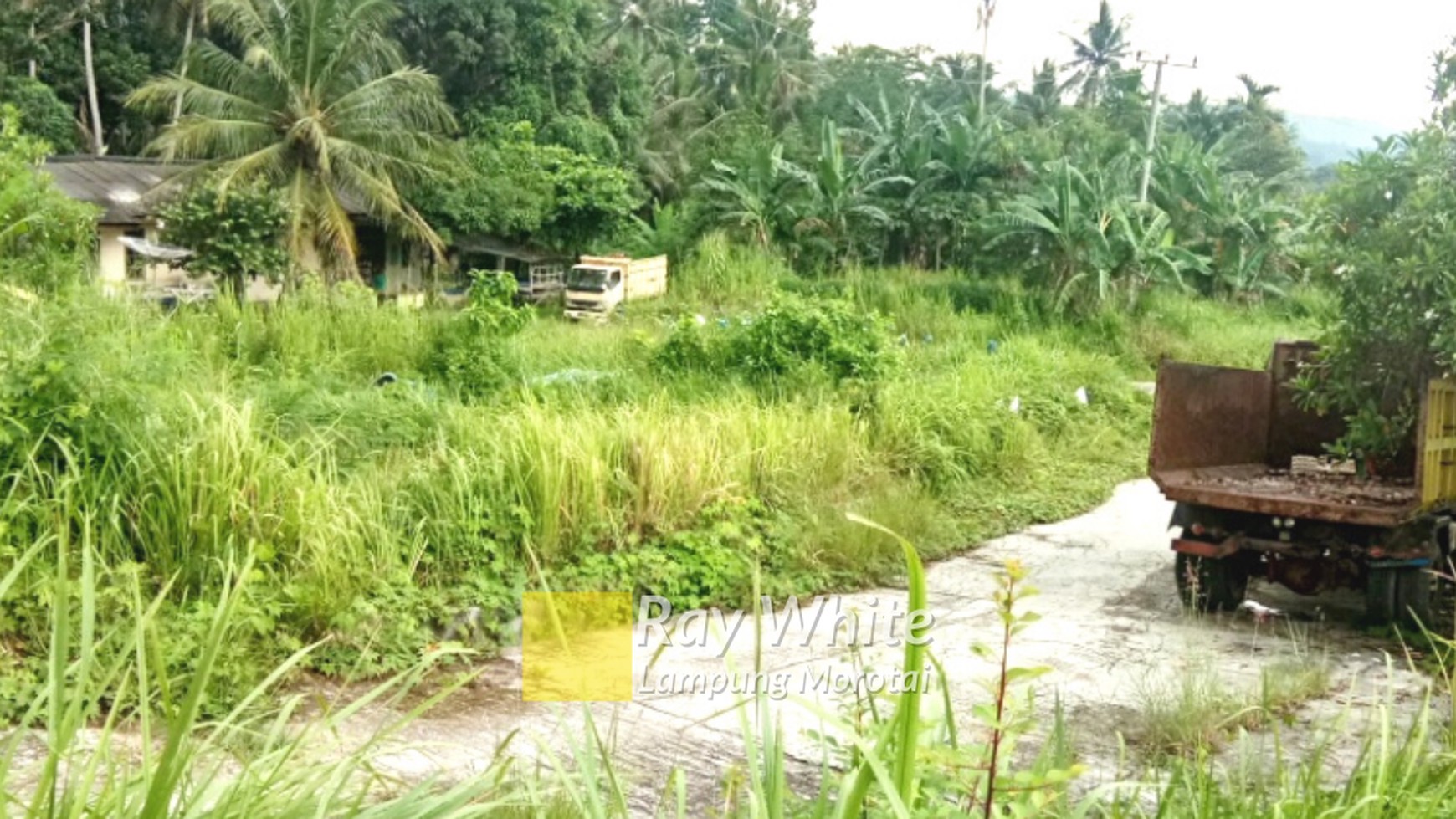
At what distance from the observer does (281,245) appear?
20891 mm

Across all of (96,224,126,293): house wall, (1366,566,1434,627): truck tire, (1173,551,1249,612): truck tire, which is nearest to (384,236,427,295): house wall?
(96,224,126,293): house wall

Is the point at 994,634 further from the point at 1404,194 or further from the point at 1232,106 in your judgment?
the point at 1232,106

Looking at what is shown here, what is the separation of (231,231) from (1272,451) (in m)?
16.2

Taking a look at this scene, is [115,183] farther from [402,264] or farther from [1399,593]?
[1399,593]

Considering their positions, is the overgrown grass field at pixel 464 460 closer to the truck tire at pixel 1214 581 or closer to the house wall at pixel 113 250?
the truck tire at pixel 1214 581

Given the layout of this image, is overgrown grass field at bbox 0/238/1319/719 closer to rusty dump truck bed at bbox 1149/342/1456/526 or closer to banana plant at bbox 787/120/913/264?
rusty dump truck bed at bbox 1149/342/1456/526

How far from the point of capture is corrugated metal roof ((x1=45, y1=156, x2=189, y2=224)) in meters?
22.2

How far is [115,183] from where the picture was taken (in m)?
23.3

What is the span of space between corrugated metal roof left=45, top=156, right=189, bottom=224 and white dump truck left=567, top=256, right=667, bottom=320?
23.0 ft

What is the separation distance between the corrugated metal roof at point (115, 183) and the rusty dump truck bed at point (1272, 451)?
1911 centimetres

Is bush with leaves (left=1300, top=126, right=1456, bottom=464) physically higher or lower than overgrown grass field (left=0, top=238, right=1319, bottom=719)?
higher

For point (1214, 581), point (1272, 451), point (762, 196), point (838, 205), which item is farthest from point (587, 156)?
point (1214, 581)

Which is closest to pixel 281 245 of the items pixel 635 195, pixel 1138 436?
pixel 635 195

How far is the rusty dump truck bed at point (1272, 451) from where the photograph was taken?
6402mm
